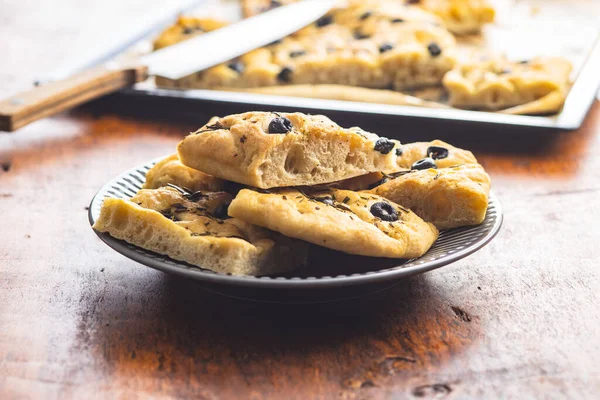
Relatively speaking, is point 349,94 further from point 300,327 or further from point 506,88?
point 300,327

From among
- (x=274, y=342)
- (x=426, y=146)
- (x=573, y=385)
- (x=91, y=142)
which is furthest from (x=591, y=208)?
(x=91, y=142)

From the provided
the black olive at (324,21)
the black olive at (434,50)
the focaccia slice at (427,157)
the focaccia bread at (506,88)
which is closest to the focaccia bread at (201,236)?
the focaccia slice at (427,157)

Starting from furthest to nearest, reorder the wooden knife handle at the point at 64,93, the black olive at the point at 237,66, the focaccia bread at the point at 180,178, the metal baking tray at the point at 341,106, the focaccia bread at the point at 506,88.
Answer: the black olive at the point at 237,66
the focaccia bread at the point at 506,88
the metal baking tray at the point at 341,106
the wooden knife handle at the point at 64,93
the focaccia bread at the point at 180,178

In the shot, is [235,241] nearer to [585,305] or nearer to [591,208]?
[585,305]

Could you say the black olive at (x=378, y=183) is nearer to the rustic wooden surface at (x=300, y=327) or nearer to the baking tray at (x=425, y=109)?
the rustic wooden surface at (x=300, y=327)

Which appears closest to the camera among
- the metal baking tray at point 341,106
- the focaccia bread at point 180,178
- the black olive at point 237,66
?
the focaccia bread at point 180,178
